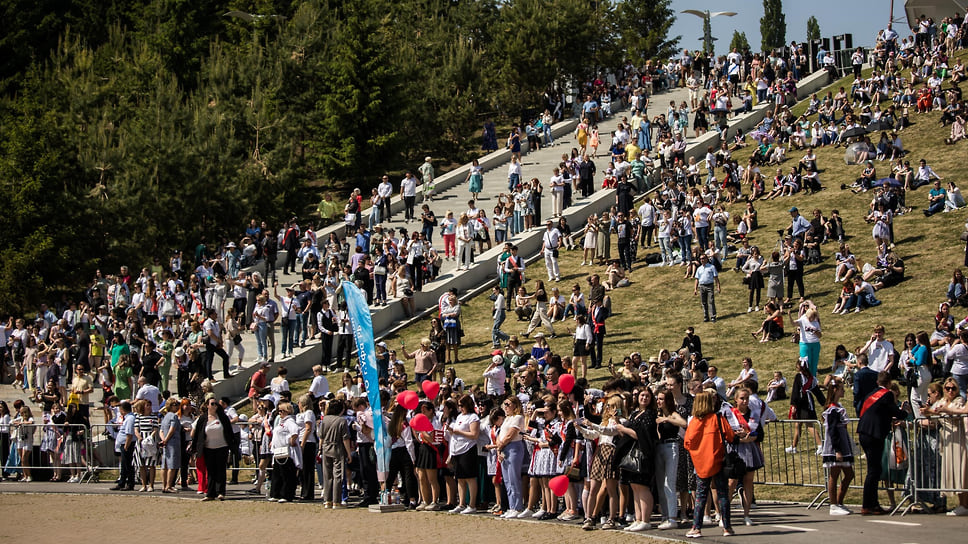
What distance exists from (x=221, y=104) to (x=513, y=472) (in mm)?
30466

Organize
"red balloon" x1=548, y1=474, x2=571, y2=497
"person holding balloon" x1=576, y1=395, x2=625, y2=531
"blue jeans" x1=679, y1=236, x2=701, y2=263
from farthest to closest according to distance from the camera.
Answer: "blue jeans" x1=679, y1=236, x2=701, y2=263 → "red balloon" x1=548, y1=474, x2=571, y2=497 → "person holding balloon" x1=576, y1=395, x2=625, y2=531

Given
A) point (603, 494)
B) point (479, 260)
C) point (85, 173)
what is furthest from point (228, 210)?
point (603, 494)

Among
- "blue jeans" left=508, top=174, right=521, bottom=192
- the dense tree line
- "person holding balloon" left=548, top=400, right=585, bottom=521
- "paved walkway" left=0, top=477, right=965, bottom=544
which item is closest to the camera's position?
"paved walkway" left=0, top=477, right=965, bottom=544

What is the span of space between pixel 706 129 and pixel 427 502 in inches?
1170

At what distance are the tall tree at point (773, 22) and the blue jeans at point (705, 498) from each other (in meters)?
101

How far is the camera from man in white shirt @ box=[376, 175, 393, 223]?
34800 mm

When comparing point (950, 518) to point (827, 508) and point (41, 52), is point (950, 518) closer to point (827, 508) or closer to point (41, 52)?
point (827, 508)

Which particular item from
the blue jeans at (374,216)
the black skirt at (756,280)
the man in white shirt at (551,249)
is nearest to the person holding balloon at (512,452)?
the black skirt at (756,280)

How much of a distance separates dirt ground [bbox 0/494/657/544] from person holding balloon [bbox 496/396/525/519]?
1.17 feet

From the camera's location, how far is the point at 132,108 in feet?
137

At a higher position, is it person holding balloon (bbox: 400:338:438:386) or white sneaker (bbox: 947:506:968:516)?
person holding balloon (bbox: 400:338:438:386)

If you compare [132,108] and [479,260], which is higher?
[132,108]

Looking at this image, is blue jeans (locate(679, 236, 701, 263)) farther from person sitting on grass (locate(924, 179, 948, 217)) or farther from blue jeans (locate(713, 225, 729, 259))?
person sitting on grass (locate(924, 179, 948, 217))

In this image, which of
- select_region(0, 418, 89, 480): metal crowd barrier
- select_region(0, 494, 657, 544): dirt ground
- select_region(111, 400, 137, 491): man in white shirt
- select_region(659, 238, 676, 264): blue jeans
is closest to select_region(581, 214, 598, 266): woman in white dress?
select_region(659, 238, 676, 264): blue jeans
